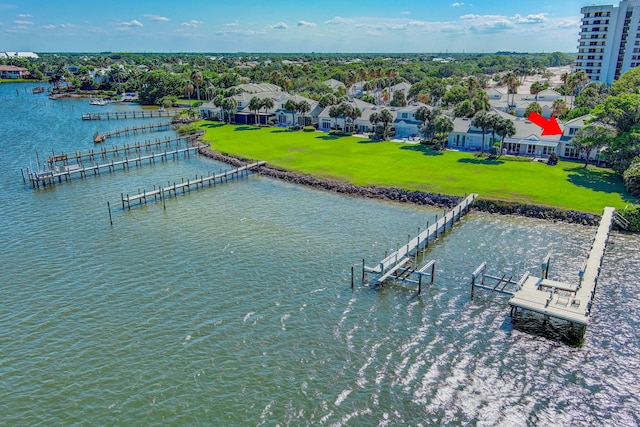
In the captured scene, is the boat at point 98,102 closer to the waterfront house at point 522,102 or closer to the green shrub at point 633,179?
the waterfront house at point 522,102

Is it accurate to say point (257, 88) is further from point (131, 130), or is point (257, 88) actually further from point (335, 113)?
point (335, 113)

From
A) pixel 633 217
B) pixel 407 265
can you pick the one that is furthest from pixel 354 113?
pixel 407 265

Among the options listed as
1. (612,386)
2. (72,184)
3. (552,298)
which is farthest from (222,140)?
(612,386)

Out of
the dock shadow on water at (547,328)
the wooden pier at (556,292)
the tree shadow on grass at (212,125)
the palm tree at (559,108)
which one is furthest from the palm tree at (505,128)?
the tree shadow on grass at (212,125)

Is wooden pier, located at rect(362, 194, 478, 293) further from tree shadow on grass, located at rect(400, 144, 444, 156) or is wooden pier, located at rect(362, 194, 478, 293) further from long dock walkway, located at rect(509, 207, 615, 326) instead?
tree shadow on grass, located at rect(400, 144, 444, 156)

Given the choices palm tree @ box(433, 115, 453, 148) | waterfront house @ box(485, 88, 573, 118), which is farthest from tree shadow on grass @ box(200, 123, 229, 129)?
waterfront house @ box(485, 88, 573, 118)
